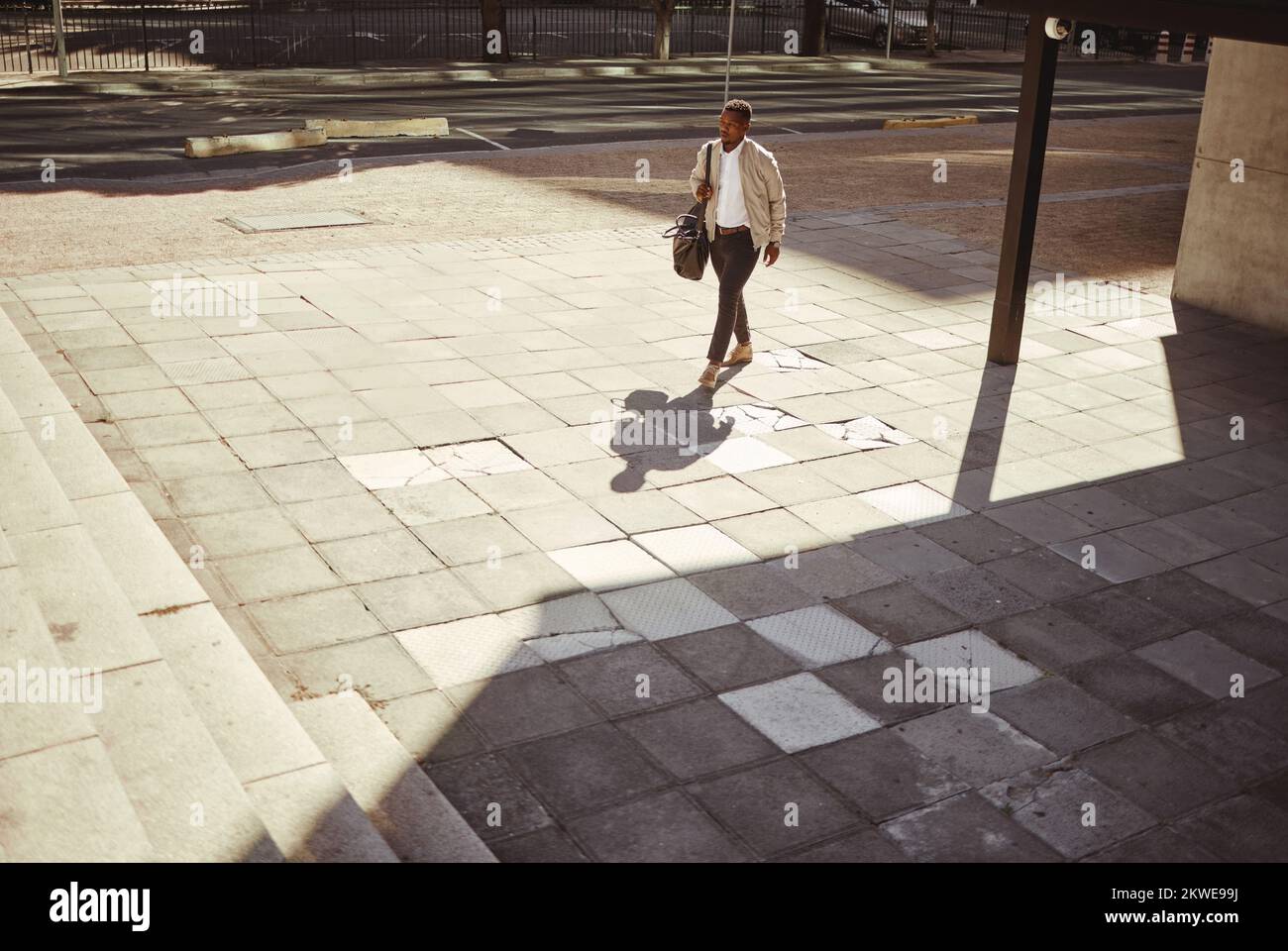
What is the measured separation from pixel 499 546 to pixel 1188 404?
6.00 m

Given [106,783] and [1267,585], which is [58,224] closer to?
[106,783]

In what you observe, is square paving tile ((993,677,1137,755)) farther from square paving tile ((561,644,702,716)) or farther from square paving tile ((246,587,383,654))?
square paving tile ((246,587,383,654))

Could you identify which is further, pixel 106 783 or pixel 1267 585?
pixel 1267 585

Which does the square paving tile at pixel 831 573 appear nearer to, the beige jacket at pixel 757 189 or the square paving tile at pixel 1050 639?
the square paving tile at pixel 1050 639

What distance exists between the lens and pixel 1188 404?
10.3m

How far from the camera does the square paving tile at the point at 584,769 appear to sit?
17.4 ft

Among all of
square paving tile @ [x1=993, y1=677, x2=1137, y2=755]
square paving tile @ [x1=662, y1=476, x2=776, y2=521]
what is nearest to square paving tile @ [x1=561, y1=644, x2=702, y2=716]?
square paving tile @ [x1=993, y1=677, x2=1137, y2=755]

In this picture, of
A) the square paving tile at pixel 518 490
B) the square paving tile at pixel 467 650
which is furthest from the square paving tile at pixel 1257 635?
the square paving tile at pixel 518 490

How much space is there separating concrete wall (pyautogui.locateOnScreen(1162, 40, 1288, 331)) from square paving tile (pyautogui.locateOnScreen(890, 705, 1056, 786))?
855 centimetres

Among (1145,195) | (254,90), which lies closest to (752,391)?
(1145,195)

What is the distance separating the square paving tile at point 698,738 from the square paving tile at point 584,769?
3.7 inches

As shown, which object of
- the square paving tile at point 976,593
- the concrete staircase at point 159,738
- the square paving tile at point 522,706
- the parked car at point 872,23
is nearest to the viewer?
the concrete staircase at point 159,738

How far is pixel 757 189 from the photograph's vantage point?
949cm
